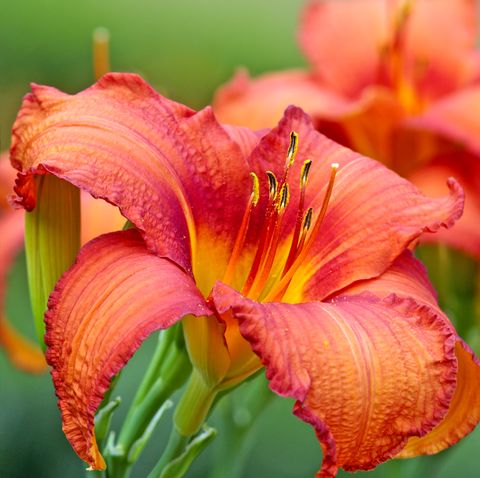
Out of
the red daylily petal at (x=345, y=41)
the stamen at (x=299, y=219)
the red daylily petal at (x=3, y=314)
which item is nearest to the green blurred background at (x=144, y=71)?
the red daylily petal at (x=3, y=314)

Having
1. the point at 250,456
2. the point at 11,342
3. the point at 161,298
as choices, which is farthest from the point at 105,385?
the point at 250,456

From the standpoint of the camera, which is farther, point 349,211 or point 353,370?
point 349,211

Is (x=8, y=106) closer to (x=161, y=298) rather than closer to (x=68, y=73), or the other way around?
(x=68, y=73)

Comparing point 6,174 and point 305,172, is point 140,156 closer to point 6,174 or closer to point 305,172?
point 305,172

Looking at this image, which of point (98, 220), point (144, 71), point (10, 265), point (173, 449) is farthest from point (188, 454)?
point (144, 71)

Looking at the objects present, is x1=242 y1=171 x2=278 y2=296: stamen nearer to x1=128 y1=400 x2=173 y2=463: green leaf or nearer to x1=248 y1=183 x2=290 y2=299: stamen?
x1=248 y1=183 x2=290 y2=299: stamen

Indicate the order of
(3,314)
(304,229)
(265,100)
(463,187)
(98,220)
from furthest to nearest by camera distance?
(265,100)
(463,187)
(3,314)
(98,220)
(304,229)
